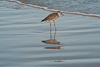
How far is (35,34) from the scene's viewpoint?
9539 mm

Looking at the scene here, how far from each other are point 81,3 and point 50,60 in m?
11.5

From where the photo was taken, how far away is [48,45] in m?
7.87

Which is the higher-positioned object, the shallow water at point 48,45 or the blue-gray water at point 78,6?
the blue-gray water at point 78,6

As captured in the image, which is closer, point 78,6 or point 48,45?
point 48,45

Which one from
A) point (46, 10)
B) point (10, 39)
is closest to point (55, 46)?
point (10, 39)

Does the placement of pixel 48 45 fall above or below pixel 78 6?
below

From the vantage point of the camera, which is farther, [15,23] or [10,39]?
[15,23]

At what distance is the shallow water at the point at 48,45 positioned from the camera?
6.20 m

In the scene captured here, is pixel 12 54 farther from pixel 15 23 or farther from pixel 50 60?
pixel 15 23

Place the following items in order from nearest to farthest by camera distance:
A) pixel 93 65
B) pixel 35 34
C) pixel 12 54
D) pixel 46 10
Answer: pixel 93 65 → pixel 12 54 → pixel 35 34 → pixel 46 10

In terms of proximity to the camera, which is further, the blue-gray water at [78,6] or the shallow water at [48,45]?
the blue-gray water at [78,6]

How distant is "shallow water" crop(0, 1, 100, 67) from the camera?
20.3 ft

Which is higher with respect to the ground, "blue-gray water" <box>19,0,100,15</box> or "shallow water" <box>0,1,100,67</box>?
"blue-gray water" <box>19,0,100,15</box>

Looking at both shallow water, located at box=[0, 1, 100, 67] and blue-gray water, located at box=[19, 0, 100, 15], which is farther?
blue-gray water, located at box=[19, 0, 100, 15]
